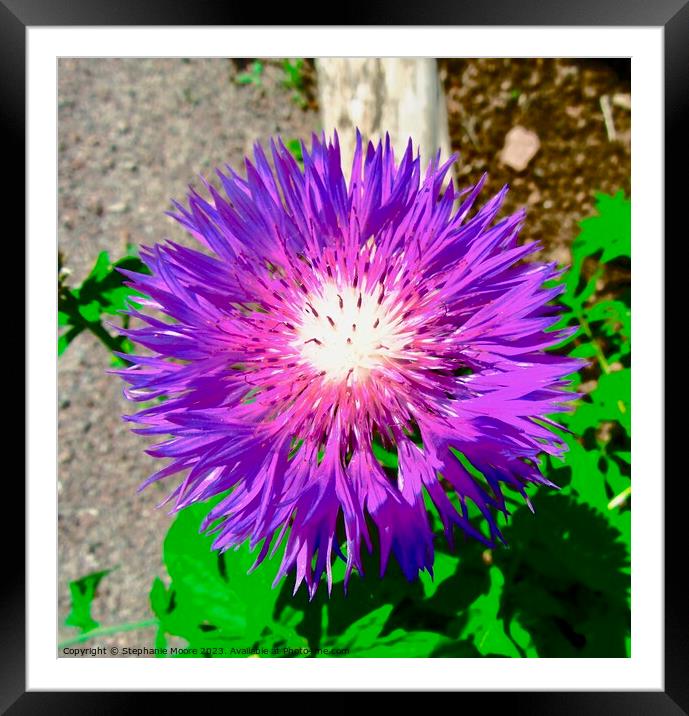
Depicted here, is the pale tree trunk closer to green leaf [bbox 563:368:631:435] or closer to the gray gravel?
the gray gravel

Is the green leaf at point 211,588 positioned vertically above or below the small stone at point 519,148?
below

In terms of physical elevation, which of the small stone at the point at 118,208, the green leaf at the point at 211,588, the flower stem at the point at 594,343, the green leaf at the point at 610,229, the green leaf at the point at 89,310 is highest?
the small stone at the point at 118,208

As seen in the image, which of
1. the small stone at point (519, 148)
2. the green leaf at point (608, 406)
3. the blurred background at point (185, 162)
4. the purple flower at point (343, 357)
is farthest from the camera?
the small stone at point (519, 148)

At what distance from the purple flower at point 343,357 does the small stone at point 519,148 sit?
825 mm

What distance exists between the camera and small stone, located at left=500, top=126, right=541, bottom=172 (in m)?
1.55

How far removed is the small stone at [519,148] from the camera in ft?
5.08

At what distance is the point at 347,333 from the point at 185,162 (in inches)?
36.1

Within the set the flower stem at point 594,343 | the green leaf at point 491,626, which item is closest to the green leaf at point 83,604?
the green leaf at point 491,626

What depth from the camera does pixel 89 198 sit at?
1.46m

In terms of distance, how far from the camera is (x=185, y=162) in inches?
61.2

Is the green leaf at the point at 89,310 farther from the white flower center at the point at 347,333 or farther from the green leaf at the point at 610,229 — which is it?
the green leaf at the point at 610,229
